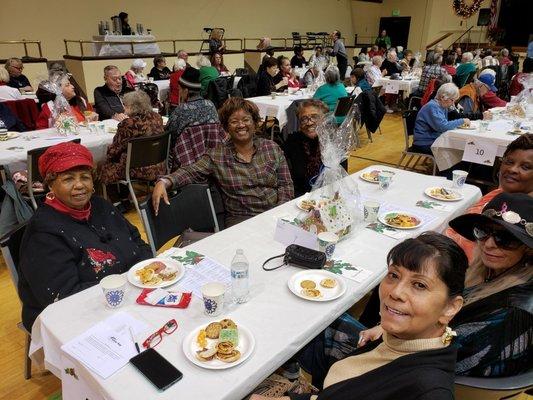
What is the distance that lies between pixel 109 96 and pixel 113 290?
4.15 meters

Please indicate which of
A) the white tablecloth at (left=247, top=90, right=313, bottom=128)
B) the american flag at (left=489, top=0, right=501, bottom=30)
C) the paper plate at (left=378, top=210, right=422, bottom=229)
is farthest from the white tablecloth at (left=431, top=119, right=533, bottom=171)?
the american flag at (left=489, top=0, right=501, bottom=30)

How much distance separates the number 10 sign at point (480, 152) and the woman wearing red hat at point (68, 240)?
3.41 m

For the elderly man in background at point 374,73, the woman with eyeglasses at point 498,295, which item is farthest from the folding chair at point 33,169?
the elderly man in background at point 374,73

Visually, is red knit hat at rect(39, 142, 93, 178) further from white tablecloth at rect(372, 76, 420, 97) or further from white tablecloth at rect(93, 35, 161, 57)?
white tablecloth at rect(93, 35, 161, 57)

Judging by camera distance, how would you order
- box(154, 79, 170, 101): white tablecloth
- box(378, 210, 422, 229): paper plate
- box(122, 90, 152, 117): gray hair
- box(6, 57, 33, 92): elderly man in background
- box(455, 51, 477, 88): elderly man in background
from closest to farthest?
box(378, 210, 422, 229): paper plate → box(122, 90, 152, 117): gray hair → box(6, 57, 33, 92): elderly man in background → box(154, 79, 170, 101): white tablecloth → box(455, 51, 477, 88): elderly man in background

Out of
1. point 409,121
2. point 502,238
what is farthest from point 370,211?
point 409,121

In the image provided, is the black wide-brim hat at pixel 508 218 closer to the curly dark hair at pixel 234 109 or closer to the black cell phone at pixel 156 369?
the black cell phone at pixel 156 369

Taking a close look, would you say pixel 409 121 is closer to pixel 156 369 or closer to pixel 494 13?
pixel 156 369

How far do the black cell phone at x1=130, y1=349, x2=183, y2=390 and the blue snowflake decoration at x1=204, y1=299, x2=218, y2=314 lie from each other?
0.73 ft

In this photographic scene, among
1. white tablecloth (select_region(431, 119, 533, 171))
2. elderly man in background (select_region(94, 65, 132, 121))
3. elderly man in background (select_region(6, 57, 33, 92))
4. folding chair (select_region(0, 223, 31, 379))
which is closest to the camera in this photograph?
folding chair (select_region(0, 223, 31, 379))

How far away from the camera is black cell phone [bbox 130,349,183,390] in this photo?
3.53 feet

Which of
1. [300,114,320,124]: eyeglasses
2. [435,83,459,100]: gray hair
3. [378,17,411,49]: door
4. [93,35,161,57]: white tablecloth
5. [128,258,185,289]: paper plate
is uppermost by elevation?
[378,17,411,49]: door

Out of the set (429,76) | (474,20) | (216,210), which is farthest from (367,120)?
(474,20)

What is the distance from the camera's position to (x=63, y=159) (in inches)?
66.8
